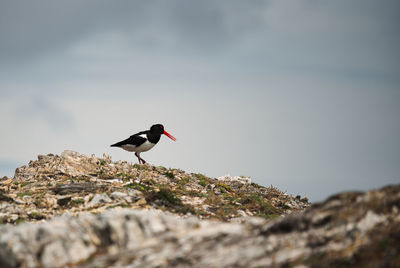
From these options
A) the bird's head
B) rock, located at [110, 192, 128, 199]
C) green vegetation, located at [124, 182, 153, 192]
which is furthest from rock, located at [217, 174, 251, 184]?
rock, located at [110, 192, 128, 199]

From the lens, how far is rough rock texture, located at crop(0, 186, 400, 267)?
663 cm

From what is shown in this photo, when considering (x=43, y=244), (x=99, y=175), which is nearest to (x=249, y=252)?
(x=43, y=244)

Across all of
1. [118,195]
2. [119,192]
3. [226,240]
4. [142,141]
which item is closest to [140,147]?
[142,141]

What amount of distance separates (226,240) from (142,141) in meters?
20.1

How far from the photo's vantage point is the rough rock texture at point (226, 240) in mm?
→ 6629

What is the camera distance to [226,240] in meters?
7.32

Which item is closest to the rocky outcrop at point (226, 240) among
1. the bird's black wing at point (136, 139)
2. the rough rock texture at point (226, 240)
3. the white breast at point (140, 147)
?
the rough rock texture at point (226, 240)

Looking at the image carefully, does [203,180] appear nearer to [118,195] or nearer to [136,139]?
[136,139]

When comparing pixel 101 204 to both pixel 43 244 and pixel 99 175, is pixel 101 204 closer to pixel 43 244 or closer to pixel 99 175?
pixel 99 175

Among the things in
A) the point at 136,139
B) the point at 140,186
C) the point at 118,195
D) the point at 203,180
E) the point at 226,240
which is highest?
the point at 136,139

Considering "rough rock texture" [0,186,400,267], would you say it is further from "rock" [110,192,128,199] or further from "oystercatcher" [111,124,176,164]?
"oystercatcher" [111,124,176,164]

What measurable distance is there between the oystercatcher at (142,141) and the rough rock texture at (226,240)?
61.9 ft

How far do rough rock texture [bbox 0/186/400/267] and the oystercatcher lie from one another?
18.9 meters

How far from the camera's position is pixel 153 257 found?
696 centimetres
